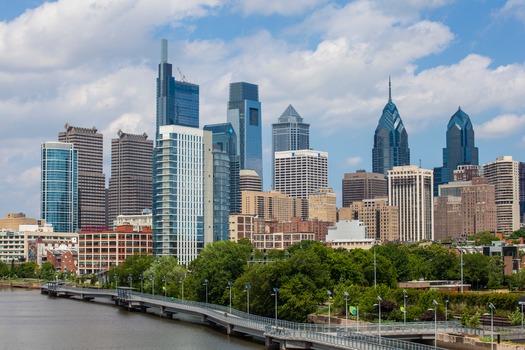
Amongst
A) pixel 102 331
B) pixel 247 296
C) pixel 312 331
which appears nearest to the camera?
pixel 312 331

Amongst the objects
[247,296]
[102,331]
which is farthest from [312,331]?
[102,331]

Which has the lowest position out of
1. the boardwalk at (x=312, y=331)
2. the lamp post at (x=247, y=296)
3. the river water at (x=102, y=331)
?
the river water at (x=102, y=331)

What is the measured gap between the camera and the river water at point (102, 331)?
10862 centimetres

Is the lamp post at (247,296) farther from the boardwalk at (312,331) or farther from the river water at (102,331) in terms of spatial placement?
the river water at (102,331)

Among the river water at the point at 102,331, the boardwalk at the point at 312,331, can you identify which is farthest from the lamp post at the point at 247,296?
the river water at the point at 102,331

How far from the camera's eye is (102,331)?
124125 mm

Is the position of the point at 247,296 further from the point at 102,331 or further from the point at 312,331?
the point at 312,331

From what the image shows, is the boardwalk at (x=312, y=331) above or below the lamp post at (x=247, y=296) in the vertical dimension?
below

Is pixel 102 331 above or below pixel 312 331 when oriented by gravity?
below

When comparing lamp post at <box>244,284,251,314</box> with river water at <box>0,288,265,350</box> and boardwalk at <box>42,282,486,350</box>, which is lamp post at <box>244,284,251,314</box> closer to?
boardwalk at <box>42,282,486,350</box>

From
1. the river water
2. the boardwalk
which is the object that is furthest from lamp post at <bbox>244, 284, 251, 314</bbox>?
the river water

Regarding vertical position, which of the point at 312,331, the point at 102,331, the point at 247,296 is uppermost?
the point at 247,296

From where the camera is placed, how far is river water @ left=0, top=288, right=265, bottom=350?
109 meters

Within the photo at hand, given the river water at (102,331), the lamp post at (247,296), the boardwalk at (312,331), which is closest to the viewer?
the boardwalk at (312,331)
